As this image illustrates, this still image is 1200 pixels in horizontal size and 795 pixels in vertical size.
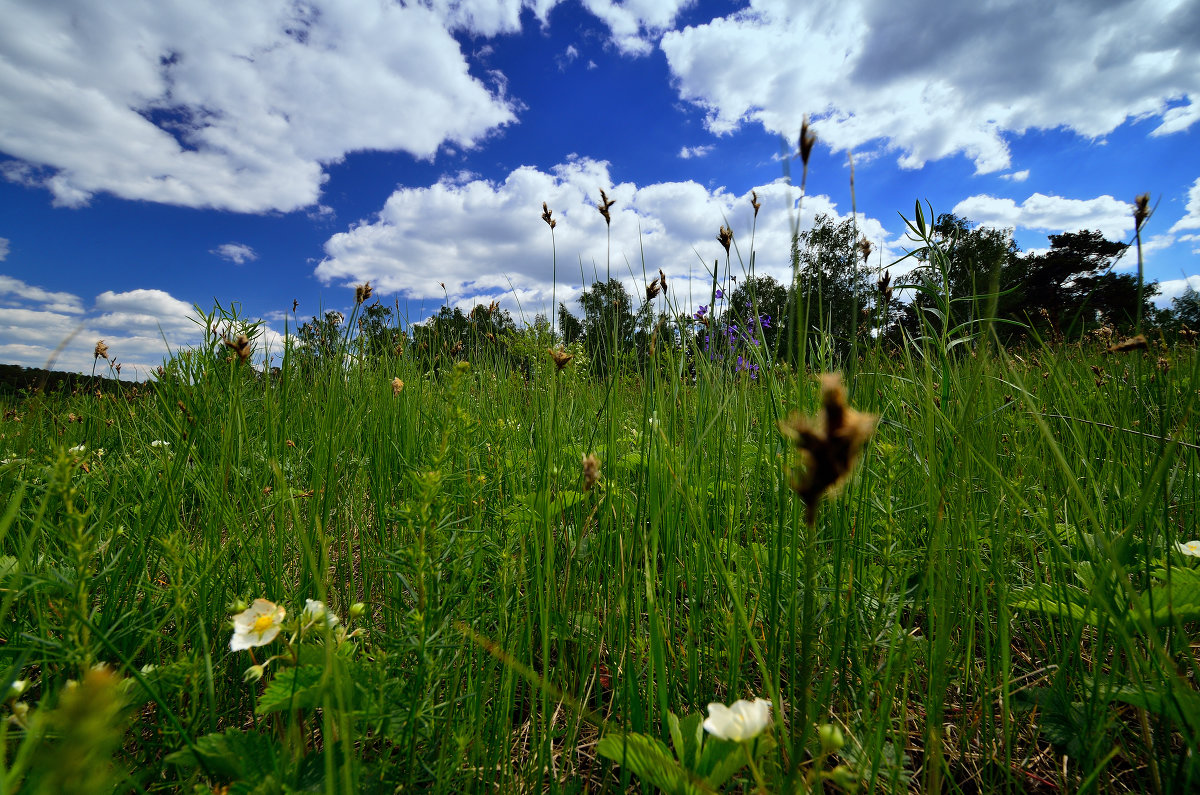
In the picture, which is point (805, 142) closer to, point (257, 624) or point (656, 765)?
point (656, 765)

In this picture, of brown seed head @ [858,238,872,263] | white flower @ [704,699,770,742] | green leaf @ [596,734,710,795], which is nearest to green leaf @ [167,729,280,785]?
green leaf @ [596,734,710,795]

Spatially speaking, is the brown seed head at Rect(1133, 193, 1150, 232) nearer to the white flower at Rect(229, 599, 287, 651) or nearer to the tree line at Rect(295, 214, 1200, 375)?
the tree line at Rect(295, 214, 1200, 375)

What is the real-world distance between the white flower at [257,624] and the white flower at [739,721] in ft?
2.65

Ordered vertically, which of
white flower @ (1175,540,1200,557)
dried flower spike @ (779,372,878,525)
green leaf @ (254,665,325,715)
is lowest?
green leaf @ (254,665,325,715)

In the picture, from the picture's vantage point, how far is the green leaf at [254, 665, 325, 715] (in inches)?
37.4

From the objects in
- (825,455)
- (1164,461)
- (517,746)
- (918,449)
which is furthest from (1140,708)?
(517,746)

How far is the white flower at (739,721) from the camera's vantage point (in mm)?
714

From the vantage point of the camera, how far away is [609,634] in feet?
4.62

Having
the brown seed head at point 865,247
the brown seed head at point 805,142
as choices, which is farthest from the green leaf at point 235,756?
the brown seed head at point 865,247

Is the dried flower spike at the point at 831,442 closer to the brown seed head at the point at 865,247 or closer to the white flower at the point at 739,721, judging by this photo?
the white flower at the point at 739,721

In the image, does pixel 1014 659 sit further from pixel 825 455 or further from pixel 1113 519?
pixel 825 455

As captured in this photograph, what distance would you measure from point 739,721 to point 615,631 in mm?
662

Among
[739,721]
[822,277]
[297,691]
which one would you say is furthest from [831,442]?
[822,277]

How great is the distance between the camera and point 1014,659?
160 cm
